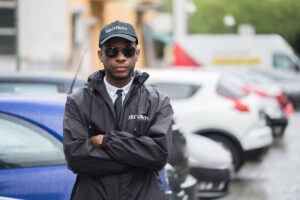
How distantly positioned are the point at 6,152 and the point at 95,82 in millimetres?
999

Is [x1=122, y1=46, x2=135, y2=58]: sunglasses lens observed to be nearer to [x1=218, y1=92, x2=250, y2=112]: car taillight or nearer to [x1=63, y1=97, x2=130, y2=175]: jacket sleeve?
[x1=63, y1=97, x2=130, y2=175]: jacket sleeve

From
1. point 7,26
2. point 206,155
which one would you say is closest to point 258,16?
point 7,26

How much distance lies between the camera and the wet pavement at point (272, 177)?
8.87 meters

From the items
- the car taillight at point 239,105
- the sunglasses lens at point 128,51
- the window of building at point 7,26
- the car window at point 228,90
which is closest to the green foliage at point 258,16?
the window of building at point 7,26

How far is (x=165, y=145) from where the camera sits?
3.49 meters

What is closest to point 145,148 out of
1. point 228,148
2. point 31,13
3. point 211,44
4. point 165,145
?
point 165,145

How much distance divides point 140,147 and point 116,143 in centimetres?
12

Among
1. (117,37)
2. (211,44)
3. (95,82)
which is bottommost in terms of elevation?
(211,44)

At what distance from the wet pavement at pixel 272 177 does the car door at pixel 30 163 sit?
4.57 metres

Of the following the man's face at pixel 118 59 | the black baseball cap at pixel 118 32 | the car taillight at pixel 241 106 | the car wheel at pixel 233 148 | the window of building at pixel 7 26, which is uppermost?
the black baseball cap at pixel 118 32

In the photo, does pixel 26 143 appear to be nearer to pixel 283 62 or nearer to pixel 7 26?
pixel 7 26

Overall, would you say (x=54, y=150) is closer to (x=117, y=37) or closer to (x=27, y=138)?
(x=27, y=138)

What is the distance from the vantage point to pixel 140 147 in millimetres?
3426

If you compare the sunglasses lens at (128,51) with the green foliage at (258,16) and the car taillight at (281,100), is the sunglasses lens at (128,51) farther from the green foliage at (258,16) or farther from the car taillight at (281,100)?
the green foliage at (258,16)
